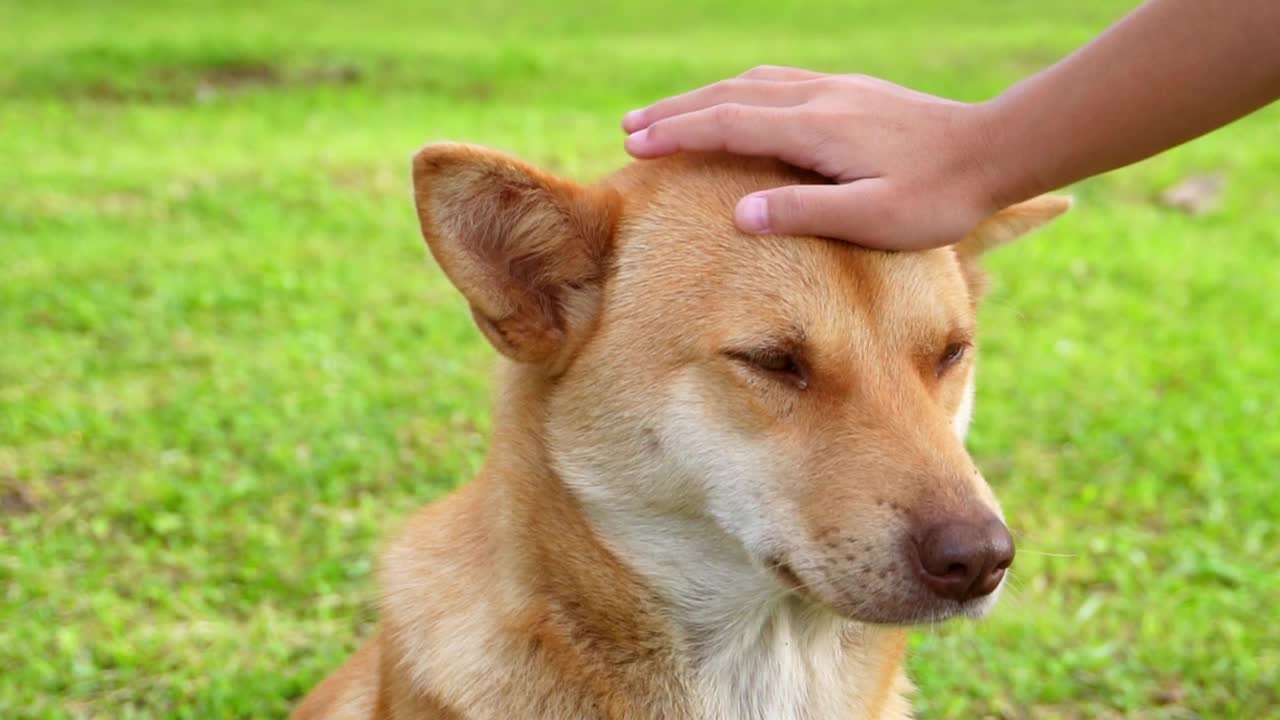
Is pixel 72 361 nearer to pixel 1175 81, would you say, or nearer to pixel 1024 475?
pixel 1024 475

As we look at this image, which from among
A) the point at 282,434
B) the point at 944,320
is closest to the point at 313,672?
the point at 282,434

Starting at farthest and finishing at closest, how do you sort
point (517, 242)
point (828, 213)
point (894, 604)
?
point (517, 242)
point (828, 213)
point (894, 604)

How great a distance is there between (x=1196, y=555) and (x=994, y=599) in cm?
318

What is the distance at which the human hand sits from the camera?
2.78 metres

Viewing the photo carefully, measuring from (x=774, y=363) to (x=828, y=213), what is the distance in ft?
1.06

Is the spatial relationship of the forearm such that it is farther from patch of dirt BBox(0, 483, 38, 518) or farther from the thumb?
patch of dirt BBox(0, 483, 38, 518)

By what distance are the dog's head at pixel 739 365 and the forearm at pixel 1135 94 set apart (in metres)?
0.32

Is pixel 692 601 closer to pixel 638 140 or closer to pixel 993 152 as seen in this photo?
pixel 638 140

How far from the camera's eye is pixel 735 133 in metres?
2.88

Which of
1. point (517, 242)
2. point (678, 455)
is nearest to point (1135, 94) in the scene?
point (678, 455)

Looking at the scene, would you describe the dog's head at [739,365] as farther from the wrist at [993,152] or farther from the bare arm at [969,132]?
the wrist at [993,152]

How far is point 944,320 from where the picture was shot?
9.68ft

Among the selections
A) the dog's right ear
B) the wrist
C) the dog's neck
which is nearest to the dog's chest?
the dog's neck

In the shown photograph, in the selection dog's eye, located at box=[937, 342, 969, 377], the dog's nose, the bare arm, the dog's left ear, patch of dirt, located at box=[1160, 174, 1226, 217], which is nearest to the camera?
the dog's nose
